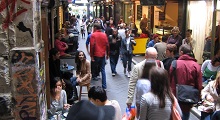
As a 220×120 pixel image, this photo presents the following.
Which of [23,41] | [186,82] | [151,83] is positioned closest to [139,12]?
[186,82]

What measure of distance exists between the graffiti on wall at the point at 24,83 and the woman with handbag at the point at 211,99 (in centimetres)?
322

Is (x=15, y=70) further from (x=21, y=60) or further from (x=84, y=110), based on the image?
(x=84, y=110)

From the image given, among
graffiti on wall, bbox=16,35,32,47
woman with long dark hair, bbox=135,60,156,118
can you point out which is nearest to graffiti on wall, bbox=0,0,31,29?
graffiti on wall, bbox=16,35,32,47

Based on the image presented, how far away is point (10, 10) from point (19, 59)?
53 cm

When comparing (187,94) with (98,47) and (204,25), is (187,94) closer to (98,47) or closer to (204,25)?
(98,47)

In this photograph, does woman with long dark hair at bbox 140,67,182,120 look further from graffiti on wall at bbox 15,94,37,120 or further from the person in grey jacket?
the person in grey jacket

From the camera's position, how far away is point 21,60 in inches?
149

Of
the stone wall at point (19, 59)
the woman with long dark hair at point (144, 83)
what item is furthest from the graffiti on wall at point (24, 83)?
the woman with long dark hair at point (144, 83)

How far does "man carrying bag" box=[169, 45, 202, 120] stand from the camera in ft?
19.1

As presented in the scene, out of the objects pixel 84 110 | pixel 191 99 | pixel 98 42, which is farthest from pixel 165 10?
pixel 84 110

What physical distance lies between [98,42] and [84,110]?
8.24 meters

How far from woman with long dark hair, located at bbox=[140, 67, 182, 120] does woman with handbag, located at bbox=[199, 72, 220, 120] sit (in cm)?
173

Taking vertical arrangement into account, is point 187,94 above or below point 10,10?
below

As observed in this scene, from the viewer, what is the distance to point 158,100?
169 inches
